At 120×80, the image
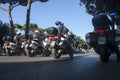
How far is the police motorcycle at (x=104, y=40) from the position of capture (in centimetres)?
1175

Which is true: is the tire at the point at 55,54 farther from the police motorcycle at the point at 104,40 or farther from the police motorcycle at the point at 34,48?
the police motorcycle at the point at 34,48

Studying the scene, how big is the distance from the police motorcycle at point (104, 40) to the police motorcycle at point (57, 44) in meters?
3.73

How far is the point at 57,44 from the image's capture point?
15.8 meters

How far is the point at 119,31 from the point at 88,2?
1993 cm

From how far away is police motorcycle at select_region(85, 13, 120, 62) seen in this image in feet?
38.5

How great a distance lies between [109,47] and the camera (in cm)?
1215

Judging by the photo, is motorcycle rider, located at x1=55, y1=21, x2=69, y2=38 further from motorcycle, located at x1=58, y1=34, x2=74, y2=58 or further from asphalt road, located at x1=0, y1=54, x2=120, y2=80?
asphalt road, located at x1=0, y1=54, x2=120, y2=80

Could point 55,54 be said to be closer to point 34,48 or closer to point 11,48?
point 34,48

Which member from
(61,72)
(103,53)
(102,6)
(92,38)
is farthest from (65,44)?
(102,6)

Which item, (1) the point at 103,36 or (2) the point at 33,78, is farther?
(1) the point at 103,36

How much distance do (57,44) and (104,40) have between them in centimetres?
442

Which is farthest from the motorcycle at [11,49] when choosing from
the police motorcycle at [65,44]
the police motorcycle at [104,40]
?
the police motorcycle at [104,40]

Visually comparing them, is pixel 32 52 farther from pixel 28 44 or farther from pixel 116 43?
pixel 116 43

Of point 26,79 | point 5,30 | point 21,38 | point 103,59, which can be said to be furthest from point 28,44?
point 5,30
